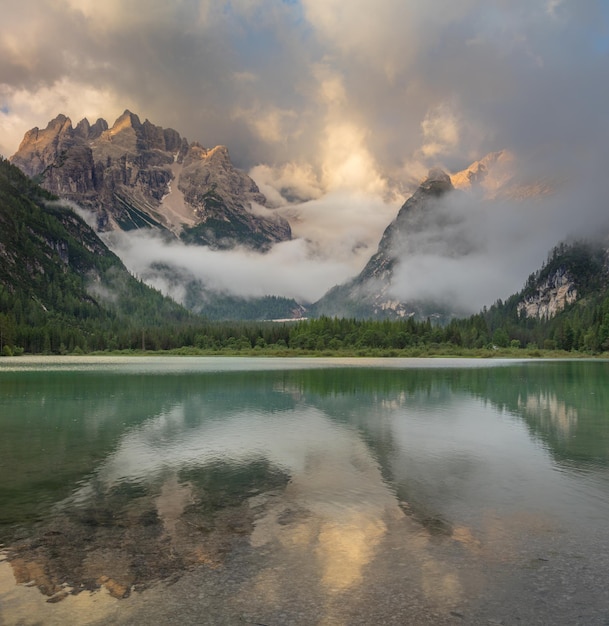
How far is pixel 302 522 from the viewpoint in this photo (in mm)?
18969

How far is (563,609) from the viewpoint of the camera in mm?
12656

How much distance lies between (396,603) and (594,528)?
9.76 m

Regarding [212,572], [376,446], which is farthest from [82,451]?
[212,572]

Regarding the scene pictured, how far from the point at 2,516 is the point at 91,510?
119 inches

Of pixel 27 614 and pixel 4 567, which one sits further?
pixel 4 567

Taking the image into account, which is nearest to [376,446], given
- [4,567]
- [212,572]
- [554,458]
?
[554,458]

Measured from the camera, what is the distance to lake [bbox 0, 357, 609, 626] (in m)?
12.9

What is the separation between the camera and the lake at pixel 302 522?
12.9 meters

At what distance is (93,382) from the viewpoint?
83875 mm

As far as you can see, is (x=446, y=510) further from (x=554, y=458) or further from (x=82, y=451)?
(x=82, y=451)

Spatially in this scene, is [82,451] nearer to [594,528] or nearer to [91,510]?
[91,510]

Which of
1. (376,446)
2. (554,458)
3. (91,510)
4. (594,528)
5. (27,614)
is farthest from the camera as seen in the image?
(376,446)

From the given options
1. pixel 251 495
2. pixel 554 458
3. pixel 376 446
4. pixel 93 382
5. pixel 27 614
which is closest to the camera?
pixel 27 614

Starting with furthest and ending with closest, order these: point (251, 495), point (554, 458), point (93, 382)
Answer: point (93, 382) < point (554, 458) < point (251, 495)
